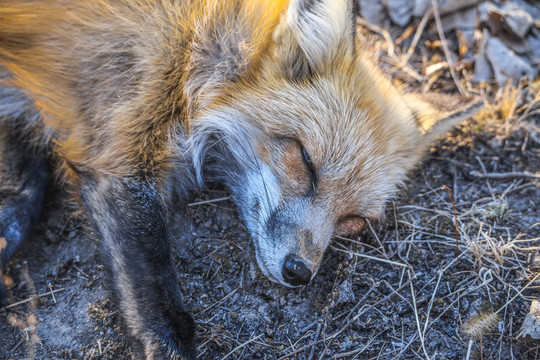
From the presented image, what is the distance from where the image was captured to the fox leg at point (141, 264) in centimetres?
228

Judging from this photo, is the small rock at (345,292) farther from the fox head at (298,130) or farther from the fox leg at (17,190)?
the fox leg at (17,190)

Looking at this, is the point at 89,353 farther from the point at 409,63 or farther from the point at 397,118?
the point at 409,63

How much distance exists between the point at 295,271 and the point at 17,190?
6.43ft

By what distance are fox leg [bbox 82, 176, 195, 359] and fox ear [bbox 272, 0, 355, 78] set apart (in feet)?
3.70

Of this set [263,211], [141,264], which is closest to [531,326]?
[263,211]

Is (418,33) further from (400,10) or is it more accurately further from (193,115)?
(193,115)

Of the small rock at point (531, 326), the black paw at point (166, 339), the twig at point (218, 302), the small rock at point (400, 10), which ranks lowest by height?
the twig at point (218, 302)

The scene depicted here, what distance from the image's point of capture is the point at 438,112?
3215 millimetres

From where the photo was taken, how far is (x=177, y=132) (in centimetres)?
269

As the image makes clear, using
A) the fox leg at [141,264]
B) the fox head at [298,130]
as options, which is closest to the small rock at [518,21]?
the fox head at [298,130]

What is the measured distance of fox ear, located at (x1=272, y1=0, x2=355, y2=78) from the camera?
249 centimetres

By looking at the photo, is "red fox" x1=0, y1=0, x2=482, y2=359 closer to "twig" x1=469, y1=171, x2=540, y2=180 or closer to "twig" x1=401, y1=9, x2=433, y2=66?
"twig" x1=469, y1=171, x2=540, y2=180

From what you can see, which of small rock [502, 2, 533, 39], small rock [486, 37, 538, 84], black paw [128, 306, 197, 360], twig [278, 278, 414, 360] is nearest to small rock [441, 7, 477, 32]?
small rock [502, 2, 533, 39]

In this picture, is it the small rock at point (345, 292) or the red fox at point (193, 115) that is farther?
the small rock at point (345, 292)
